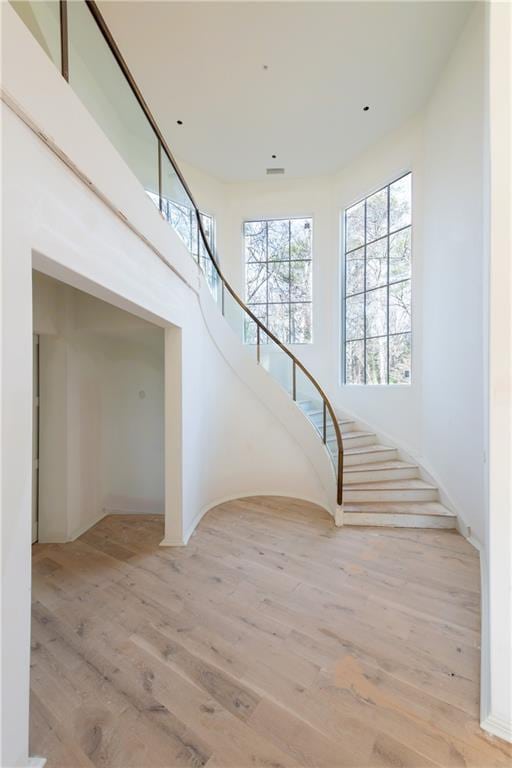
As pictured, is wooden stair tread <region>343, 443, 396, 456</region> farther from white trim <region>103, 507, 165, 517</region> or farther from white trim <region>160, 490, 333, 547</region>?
white trim <region>103, 507, 165, 517</region>

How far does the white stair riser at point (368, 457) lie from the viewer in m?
4.63

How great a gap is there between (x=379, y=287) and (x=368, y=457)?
291 centimetres

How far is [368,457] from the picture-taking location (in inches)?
186

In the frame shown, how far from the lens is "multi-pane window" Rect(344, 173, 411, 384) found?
507cm

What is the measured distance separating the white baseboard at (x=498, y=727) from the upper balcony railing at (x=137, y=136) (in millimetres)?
2294

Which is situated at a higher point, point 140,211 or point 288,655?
point 140,211

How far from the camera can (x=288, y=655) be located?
1.90 m

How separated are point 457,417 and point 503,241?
253 cm

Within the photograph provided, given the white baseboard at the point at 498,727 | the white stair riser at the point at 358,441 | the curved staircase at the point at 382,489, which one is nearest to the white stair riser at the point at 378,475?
the curved staircase at the point at 382,489

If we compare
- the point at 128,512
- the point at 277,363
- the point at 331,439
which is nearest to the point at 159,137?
the point at 277,363

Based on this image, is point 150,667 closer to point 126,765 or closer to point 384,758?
point 126,765

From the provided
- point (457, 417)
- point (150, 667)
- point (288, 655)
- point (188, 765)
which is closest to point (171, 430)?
point (150, 667)

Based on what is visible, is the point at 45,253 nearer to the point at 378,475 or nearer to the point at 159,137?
the point at 159,137

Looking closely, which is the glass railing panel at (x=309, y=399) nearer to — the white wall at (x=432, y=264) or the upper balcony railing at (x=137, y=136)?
the upper balcony railing at (x=137, y=136)
